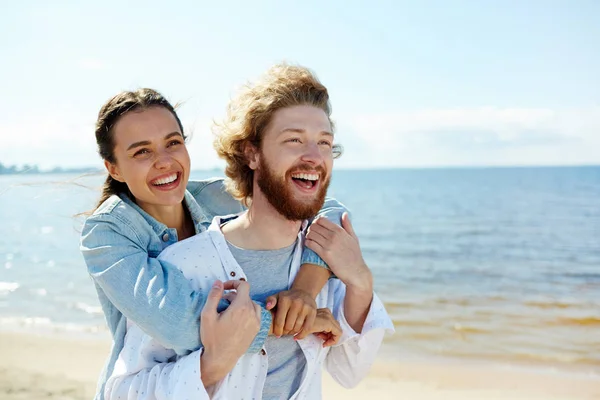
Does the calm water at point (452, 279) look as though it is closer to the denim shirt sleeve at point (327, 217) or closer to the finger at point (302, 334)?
the denim shirt sleeve at point (327, 217)

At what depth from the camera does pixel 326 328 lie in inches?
106

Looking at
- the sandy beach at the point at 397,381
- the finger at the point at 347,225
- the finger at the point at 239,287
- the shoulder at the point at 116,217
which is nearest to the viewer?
the finger at the point at 239,287

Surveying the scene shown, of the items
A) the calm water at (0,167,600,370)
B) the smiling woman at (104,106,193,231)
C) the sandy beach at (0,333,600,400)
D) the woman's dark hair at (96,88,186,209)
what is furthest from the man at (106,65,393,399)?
the sandy beach at (0,333,600,400)

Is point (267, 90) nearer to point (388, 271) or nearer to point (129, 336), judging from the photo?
point (129, 336)

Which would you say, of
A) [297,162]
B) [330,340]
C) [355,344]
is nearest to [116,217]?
[297,162]

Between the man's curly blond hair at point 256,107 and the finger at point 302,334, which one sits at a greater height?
the man's curly blond hair at point 256,107

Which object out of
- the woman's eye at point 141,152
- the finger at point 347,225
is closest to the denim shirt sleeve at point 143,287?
the woman's eye at point 141,152

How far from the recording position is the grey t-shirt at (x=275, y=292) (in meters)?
2.73

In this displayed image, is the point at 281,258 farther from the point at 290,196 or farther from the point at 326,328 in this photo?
the point at 326,328

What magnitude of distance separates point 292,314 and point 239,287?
0.24m

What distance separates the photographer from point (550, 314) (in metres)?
10.3

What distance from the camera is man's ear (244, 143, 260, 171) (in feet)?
10.2

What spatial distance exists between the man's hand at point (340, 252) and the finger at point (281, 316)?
13.3 inches

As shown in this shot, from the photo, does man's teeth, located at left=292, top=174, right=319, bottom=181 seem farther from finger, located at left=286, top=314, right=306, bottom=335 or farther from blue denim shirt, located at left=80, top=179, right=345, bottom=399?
finger, located at left=286, top=314, right=306, bottom=335
